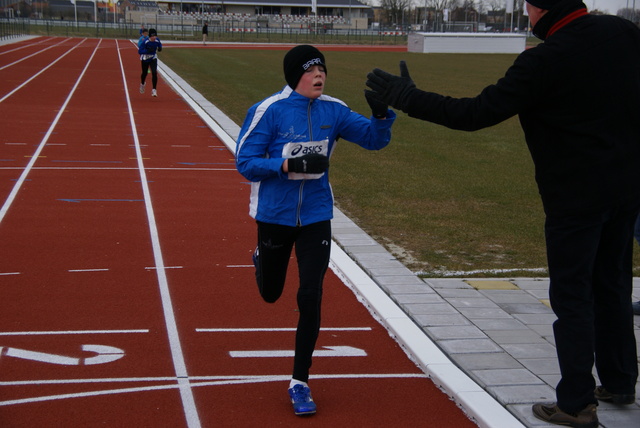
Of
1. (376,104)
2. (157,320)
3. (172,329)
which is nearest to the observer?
(376,104)

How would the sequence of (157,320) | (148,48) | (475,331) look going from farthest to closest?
(148,48)
(157,320)
(475,331)

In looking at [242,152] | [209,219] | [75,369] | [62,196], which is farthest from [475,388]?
[62,196]

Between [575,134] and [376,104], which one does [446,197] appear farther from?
[575,134]

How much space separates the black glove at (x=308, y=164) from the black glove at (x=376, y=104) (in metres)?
0.40

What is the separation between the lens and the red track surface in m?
4.73

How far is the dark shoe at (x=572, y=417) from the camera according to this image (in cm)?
432

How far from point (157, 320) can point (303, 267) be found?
75.4 inches

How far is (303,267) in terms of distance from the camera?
4.70 m

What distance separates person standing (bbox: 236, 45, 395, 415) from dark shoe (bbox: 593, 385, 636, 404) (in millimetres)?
1560

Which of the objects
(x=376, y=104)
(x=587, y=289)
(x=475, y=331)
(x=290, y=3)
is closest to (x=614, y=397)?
(x=587, y=289)

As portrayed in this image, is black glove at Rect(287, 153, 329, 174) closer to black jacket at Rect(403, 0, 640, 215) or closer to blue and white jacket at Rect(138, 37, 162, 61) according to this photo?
black jacket at Rect(403, 0, 640, 215)

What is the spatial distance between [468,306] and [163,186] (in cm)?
614

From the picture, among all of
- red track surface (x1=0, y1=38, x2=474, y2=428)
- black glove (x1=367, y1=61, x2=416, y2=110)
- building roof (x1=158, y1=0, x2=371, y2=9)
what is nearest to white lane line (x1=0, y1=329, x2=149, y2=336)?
red track surface (x1=0, y1=38, x2=474, y2=428)

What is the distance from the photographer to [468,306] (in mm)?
6438
